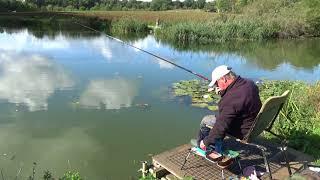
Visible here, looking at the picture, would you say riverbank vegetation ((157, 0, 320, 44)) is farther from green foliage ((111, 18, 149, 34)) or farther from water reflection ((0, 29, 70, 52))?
water reflection ((0, 29, 70, 52))

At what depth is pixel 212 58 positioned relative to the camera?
755 inches

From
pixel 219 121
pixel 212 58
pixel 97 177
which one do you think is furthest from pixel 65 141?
pixel 212 58

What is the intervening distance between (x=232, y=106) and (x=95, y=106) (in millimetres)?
5654

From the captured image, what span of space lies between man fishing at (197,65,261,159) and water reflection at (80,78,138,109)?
524 centimetres

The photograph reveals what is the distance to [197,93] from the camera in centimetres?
1118

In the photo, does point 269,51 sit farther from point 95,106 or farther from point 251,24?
point 95,106

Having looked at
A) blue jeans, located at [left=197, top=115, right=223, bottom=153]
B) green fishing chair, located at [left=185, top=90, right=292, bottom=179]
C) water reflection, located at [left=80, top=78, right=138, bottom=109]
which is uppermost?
green fishing chair, located at [left=185, top=90, right=292, bottom=179]

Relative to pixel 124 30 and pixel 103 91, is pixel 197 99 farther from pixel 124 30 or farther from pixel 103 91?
pixel 124 30

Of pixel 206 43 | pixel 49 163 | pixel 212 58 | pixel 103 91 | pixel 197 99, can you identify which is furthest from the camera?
pixel 206 43

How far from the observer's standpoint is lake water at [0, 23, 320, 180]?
7.01m

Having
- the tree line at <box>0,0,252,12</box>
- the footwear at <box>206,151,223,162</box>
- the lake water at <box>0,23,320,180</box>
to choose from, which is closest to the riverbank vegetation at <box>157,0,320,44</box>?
the lake water at <box>0,23,320,180</box>

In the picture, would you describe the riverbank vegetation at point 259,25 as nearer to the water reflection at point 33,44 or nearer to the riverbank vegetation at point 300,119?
the water reflection at point 33,44

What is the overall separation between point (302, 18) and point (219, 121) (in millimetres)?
31993

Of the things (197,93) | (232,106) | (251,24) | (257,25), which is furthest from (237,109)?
(257,25)
